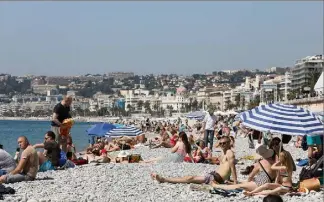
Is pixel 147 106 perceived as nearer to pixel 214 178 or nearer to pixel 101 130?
pixel 101 130

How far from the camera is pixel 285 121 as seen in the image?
908 cm

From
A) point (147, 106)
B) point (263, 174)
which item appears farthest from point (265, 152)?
point (147, 106)

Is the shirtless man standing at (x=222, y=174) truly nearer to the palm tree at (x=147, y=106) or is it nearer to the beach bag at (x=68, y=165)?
the beach bag at (x=68, y=165)

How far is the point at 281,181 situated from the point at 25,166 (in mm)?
3970

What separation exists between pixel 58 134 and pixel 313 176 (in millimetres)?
5172

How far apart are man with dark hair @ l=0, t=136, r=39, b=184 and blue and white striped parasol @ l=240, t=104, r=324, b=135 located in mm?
3302

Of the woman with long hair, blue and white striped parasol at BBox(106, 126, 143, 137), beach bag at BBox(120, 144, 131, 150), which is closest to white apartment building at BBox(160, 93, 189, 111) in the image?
beach bag at BBox(120, 144, 131, 150)

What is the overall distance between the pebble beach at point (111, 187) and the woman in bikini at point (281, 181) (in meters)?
0.15

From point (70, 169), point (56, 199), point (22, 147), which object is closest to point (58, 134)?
point (70, 169)

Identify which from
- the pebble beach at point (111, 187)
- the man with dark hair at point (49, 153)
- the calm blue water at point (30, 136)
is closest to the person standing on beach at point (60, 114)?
the man with dark hair at point (49, 153)

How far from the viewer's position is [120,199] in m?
8.28

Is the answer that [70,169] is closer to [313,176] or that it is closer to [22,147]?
[22,147]

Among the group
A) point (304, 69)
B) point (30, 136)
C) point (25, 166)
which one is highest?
point (304, 69)

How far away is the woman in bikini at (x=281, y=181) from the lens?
8.28 m
